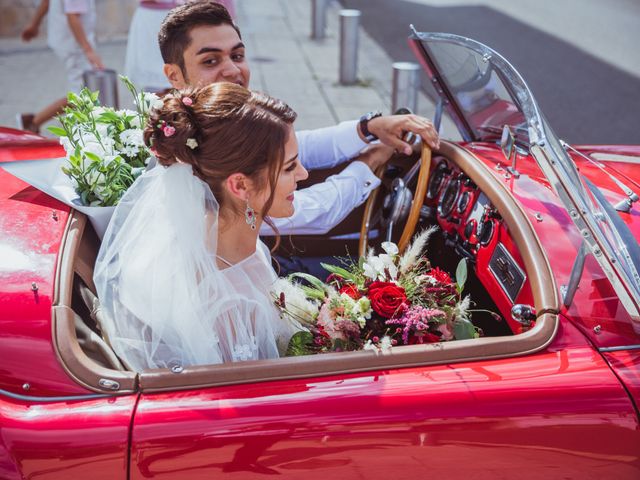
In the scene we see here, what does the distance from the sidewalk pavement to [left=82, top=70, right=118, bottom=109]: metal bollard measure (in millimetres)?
1572

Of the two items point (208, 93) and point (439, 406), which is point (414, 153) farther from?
point (439, 406)

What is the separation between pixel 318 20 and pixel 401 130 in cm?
747

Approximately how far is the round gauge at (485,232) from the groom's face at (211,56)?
1.11m

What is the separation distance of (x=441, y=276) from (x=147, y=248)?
0.83 m

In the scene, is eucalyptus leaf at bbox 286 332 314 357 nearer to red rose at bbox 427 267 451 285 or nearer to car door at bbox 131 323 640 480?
car door at bbox 131 323 640 480

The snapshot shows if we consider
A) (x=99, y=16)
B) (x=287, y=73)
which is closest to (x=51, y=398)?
(x=287, y=73)

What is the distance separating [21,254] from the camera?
6.14ft

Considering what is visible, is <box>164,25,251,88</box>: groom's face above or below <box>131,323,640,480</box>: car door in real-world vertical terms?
above

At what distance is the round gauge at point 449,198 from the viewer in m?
2.68

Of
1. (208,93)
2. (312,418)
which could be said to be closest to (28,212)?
(208,93)

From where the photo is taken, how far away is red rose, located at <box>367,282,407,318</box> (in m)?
1.86

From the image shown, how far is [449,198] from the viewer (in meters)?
2.71

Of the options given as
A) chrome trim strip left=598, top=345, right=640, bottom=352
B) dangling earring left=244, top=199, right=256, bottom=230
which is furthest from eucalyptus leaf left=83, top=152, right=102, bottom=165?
chrome trim strip left=598, top=345, right=640, bottom=352

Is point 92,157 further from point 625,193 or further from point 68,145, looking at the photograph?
point 625,193
